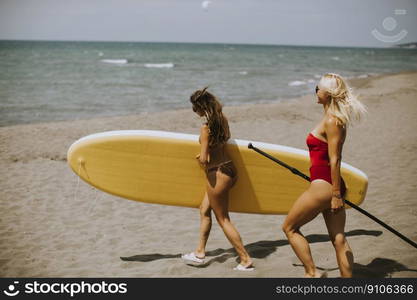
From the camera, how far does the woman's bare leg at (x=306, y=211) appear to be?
247cm

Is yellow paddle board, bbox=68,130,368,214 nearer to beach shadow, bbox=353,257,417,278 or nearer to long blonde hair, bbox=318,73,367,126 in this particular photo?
beach shadow, bbox=353,257,417,278

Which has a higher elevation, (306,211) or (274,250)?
(306,211)

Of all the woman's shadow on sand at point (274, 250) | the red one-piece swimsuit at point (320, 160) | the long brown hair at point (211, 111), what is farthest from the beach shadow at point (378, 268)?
the long brown hair at point (211, 111)

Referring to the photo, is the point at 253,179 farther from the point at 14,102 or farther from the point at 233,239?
the point at 14,102

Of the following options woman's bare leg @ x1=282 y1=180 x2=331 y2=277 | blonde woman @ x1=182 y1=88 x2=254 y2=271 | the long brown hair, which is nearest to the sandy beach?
blonde woman @ x1=182 y1=88 x2=254 y2=271

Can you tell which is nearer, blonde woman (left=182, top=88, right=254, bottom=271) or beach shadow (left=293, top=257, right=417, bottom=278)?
blonde woman (left=182, top=88, right=254, bottom=271)

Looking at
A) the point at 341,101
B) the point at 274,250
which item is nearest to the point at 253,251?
the point at 274,250

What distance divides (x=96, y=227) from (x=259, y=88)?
1693cm

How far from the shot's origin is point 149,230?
4.31 meters

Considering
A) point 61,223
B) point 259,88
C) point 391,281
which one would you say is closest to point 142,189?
point 61,223

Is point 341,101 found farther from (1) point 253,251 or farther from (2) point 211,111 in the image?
(1) point 253,251

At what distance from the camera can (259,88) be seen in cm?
2041

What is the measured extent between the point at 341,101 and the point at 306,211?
696 millimetres

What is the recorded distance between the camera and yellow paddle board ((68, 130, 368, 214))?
3.43 m
